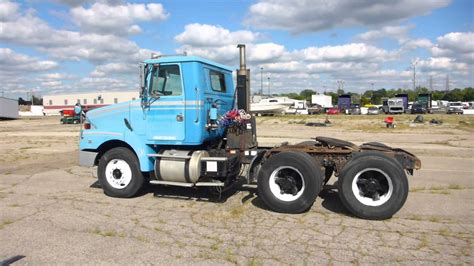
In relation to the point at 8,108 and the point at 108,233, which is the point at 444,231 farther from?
the point at 8,108

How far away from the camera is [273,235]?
563 centimetres

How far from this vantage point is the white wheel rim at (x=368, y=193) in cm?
623

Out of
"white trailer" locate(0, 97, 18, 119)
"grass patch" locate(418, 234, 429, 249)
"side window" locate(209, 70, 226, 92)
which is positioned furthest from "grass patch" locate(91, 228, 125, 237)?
"white trailer" locate(0, 97, 18, 119)

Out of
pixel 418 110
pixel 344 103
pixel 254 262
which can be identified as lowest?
pixel 254 262

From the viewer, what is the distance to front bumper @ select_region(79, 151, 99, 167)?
8.26 meters

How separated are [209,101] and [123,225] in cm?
285

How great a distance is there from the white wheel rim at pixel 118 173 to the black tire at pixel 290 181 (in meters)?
2.83

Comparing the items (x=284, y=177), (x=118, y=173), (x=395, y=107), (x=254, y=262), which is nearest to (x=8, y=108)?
(x=395, y=107)

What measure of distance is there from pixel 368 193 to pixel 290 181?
4.16ft

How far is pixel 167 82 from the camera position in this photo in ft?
24.6

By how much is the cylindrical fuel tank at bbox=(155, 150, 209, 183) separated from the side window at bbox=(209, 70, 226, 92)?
139cm

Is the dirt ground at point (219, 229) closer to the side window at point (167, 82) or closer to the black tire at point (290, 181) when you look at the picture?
the black tire at point (290, 181)

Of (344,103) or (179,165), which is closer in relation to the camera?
(179,165)

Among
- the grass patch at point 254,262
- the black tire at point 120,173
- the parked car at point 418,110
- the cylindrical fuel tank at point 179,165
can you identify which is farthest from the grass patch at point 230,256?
the parked car at point 418,110
